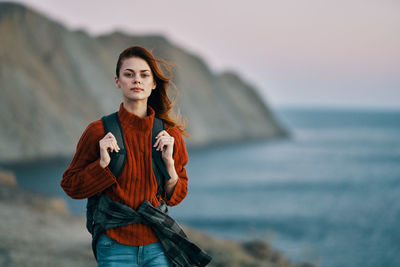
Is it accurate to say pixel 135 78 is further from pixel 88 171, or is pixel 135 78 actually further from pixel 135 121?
pixel 88 171

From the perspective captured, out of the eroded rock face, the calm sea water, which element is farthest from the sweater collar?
the eroded rock face

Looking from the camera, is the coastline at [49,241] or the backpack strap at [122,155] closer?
the backpack strap at [122,155]

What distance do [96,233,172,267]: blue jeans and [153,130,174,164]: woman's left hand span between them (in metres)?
0.46

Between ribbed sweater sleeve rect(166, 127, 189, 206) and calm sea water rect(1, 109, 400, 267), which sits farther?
calm sea water rect(1, 109, 400, 267)

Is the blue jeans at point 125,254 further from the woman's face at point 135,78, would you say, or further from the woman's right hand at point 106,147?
the woman's face at point 135,78

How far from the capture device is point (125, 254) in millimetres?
2371

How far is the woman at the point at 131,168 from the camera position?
7.76ft

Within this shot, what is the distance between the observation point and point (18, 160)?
28859mm

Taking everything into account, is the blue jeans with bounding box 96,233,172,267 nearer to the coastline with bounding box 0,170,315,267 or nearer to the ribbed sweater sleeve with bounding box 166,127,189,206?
the ribbed sweater sleeve with bounding box 166,127,189,206

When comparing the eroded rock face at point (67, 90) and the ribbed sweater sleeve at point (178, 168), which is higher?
the eroded rock face at point (67, 90)

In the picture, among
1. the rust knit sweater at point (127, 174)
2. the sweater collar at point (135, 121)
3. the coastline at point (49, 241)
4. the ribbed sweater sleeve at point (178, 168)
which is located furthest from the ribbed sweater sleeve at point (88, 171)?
the coastline at point (49, 241)

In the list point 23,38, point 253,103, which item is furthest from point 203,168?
point 253,103

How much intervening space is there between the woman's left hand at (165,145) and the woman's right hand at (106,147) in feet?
0.70

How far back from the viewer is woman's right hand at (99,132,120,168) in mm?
2294
